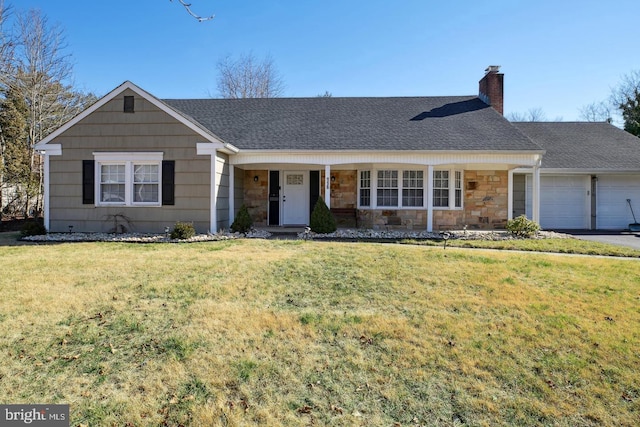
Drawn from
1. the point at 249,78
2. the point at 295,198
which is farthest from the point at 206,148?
the point at 249,78

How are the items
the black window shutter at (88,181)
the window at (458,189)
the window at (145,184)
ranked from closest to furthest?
the black window shutter at (88,181)
the window at (145,184)
the window at (458,189)

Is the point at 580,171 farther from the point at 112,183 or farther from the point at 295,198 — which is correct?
the point at 112,183

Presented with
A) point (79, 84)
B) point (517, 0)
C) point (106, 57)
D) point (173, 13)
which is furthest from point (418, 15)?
point (79, 84)

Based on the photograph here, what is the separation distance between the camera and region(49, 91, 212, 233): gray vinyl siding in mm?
10773

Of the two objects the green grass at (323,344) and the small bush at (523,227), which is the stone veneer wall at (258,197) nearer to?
the green grass at (323,344)

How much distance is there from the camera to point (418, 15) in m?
9.65

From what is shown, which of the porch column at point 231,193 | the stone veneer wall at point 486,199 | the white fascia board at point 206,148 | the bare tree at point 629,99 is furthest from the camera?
the bare tree at point 629,99

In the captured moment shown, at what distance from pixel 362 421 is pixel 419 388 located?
0.69 m

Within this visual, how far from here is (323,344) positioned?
13.0ft

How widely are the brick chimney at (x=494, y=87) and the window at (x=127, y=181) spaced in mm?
Result: 12969

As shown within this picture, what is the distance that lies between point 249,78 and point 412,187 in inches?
834

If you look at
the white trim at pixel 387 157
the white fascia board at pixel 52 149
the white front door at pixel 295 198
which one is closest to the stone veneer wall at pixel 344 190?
the white front door at pixel 295 198

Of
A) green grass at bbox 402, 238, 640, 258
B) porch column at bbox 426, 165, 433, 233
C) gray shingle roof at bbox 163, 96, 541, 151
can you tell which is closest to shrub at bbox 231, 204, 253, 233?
gray shingle roof at bbox 163, 96, 541, 151

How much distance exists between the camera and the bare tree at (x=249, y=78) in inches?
1150
